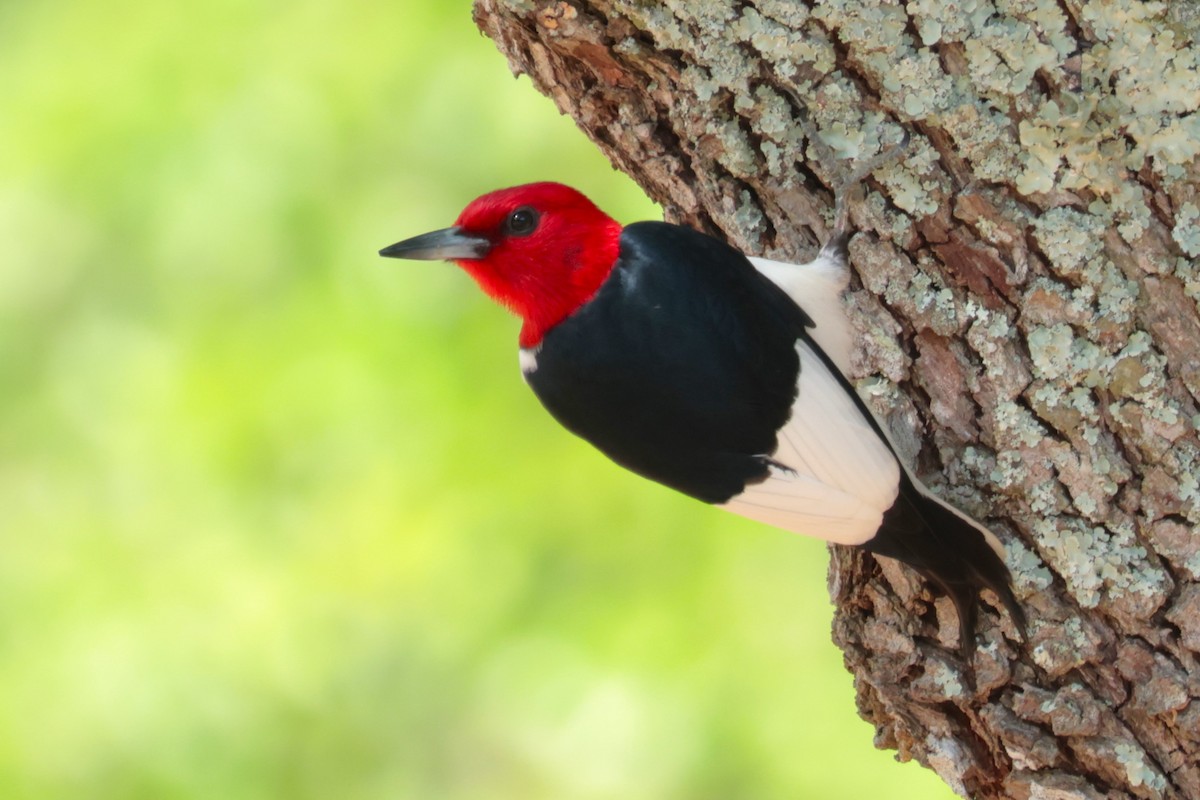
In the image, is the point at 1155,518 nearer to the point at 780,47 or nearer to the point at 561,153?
the point at 780,47

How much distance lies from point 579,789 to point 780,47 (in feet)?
6.85

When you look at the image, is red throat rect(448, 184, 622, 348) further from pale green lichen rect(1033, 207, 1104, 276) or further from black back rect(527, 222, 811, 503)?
pale green lichen rect(1033, 207, 1104, 276)

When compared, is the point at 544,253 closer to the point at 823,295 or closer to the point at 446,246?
the point at 446,246

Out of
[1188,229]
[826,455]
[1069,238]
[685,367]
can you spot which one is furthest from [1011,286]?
[685,367]

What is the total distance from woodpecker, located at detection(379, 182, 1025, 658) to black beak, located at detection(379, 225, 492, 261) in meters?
0.18

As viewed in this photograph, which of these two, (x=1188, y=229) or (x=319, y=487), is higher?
(x=1188, y=229)

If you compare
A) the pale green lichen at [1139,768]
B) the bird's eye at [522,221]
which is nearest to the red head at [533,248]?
the bird's eye at [522,221]

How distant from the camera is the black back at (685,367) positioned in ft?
6.48

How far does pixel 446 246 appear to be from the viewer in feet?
7.20

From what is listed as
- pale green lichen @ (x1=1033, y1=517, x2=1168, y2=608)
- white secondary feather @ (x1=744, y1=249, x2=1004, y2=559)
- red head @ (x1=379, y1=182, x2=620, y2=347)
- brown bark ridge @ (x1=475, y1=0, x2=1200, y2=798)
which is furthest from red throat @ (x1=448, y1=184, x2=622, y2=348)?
pale green lichen @ (x1=1033, y1=517, x2=1168, y2=608)

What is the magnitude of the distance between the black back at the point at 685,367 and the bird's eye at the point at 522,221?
0.70 ft

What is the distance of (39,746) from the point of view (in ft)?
10.7

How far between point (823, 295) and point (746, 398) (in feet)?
0.66

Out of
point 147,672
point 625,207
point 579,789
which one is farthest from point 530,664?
point 625,207
